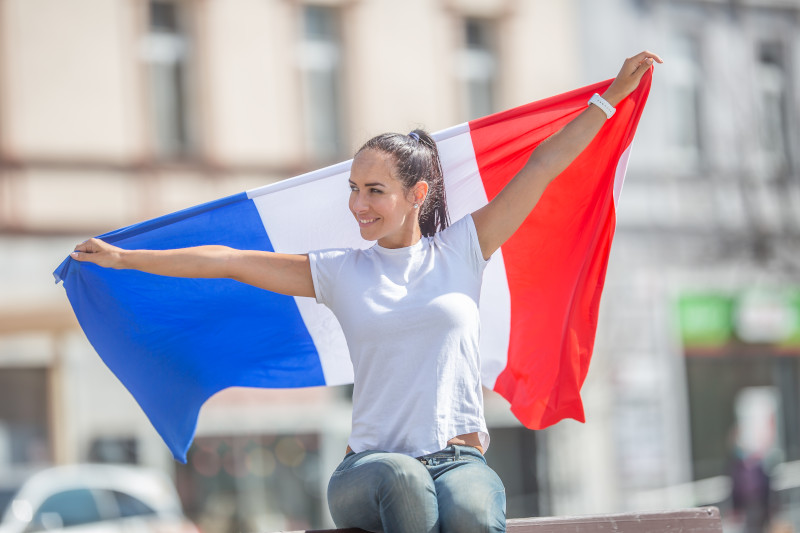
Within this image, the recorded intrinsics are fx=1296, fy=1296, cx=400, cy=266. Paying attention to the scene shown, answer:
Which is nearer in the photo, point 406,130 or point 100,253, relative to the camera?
point 100,253

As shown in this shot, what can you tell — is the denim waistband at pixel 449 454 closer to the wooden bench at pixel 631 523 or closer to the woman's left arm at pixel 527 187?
the wooden bench at pixel 631 523

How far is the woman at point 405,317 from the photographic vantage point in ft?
11.6

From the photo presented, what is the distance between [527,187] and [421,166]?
34 cm

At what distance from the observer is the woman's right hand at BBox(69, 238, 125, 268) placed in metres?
3.89

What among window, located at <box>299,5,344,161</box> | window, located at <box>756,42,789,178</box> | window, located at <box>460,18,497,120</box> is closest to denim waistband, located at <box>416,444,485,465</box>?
window, located at <box>299,5,344,161</box>

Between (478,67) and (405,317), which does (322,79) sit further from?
(405,317)

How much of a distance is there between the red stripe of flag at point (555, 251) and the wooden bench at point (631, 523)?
63cm

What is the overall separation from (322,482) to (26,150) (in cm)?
556

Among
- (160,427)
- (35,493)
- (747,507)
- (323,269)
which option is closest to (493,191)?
(323,269)

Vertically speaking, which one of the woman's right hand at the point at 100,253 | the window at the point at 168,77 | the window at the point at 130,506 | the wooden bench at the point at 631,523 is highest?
the window at the point at 168,77

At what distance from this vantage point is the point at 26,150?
14867 millimetres

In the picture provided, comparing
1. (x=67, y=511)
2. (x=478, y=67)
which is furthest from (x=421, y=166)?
(x=478, y=67)

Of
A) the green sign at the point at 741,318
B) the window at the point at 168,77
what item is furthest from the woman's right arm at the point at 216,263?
the green sign at the point at 741,318

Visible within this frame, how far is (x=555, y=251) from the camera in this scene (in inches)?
193
